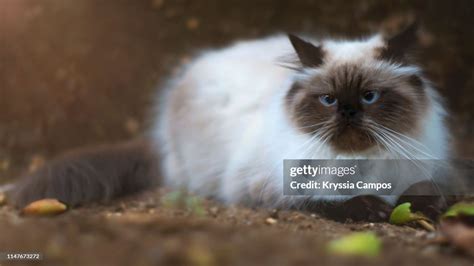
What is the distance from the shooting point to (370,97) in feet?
4.75

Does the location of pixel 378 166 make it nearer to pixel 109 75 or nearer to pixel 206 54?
pixel 206 54

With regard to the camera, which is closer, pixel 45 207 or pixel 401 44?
pixel 401 44

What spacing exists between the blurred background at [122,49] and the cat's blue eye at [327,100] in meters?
0.47

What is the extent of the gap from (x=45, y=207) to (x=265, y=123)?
724mm

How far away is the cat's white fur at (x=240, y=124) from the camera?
5.12ft

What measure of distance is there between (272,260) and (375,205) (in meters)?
0.61

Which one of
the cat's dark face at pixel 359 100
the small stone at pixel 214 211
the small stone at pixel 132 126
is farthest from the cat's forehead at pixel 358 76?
the small stone at pixel 132 126

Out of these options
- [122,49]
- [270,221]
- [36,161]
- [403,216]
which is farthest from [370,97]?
[36,161]

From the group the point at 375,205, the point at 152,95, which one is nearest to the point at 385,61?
the point at 375,205

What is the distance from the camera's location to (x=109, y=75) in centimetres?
222

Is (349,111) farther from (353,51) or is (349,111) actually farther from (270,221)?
(270,221)

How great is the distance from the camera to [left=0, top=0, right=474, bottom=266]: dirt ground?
5.54ft

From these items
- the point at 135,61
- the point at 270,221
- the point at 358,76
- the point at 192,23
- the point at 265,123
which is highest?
the point at 192,23

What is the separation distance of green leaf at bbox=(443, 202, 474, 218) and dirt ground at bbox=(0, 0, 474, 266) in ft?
0.34
